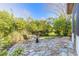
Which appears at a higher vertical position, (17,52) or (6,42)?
(6,42)

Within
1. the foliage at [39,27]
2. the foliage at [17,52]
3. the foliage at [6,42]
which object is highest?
the foliage at [39,27]

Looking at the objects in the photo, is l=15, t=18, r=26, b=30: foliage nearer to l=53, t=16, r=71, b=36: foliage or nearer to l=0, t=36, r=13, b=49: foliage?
l=0, t=36, r=13, b=49: foliage

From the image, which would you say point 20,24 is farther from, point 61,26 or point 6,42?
point 61,26

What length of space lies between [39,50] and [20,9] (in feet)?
1.76

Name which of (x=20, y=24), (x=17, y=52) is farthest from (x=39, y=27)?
(x=17, y=52)

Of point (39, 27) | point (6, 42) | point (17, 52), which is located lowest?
point (17, 52)

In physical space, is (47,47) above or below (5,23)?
below

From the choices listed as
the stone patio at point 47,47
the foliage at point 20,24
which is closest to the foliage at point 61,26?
the stone patio at point 47,47

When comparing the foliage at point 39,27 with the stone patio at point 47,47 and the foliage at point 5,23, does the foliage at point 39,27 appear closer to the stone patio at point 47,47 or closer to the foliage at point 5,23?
the stone patio at point 47,47

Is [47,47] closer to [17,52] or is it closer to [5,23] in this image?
[17,52]

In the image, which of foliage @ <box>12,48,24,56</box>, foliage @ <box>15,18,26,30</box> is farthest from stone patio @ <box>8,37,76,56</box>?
foliage @ <box>15,18,26,30</box>

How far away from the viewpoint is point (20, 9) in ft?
6.68

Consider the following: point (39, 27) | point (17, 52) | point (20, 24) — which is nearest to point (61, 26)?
point (39, 27)

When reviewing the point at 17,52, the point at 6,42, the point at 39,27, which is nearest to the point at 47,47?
the point at 39,27
